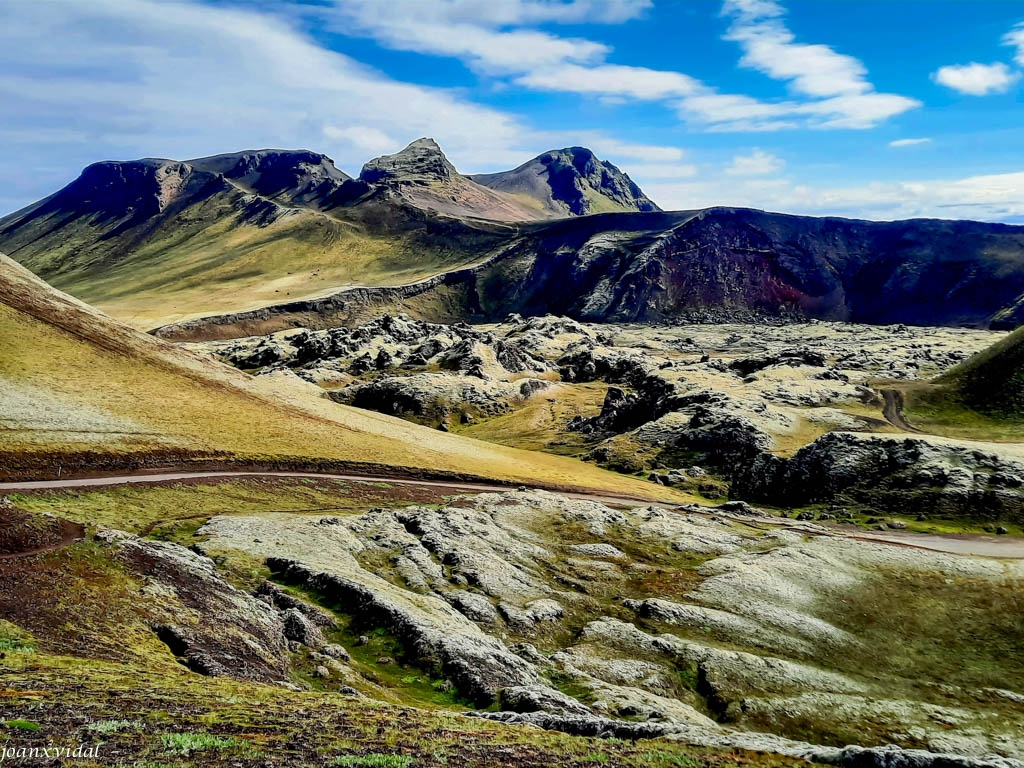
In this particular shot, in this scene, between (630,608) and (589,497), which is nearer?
(630,608)

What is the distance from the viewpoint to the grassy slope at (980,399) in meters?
124

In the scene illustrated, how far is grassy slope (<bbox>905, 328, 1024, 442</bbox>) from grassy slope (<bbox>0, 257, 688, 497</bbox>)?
68.5 m

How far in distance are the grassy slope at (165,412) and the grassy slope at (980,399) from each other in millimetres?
68476

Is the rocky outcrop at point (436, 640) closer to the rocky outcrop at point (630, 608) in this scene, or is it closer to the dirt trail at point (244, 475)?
the rocky outcrop at point (630, 608)

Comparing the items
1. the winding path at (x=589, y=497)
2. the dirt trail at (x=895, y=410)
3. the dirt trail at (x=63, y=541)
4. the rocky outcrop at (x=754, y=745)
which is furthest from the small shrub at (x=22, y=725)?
the dirt trail at (x=895, y=410)

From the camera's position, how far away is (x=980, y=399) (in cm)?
13525

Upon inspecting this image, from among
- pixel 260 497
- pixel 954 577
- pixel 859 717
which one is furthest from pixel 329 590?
pixel 954 577

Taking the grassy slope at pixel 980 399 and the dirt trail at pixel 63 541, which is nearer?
the dirt trail at pixel 63 541

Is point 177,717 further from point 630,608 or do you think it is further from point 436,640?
point 630,608

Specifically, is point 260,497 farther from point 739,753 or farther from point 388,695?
point 739,753

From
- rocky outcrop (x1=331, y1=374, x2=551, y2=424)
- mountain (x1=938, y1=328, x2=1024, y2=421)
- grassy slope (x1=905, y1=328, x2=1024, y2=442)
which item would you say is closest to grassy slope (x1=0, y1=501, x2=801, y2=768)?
rocky outcrop (x1=331, y1=374, x2=551, y2=424)

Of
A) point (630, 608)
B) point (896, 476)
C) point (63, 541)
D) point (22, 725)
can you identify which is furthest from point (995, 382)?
point (22, 725)

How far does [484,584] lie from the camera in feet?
190

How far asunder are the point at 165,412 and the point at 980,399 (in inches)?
6099
